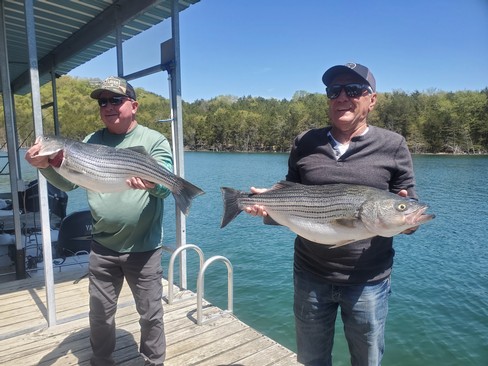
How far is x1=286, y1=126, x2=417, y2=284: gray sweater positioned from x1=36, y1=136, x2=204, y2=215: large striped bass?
1326 mm

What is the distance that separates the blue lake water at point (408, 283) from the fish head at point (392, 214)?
17.1 feet

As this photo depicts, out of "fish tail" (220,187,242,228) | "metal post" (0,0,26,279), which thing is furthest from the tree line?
"fish tail" (220,187,242,228)

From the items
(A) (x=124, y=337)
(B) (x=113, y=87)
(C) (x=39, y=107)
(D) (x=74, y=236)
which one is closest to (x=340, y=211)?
(B) (x=113, y=87)

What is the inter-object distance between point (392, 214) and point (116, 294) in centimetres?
242

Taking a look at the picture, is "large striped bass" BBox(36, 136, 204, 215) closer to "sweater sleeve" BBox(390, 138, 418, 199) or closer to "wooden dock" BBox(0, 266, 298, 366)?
"sweater sleeve" BBox(390, 138, 418, 199)

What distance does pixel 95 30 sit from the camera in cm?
614

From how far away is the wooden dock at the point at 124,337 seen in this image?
3.67 m

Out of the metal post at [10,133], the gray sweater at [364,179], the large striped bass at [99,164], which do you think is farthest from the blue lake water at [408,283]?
the large striped bass at [99,164]

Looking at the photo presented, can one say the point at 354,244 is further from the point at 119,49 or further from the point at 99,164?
the point at 119,49

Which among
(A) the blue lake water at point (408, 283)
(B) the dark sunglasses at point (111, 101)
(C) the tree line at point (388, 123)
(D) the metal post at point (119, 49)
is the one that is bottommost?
(A) the blue lake water at point (408, 283)

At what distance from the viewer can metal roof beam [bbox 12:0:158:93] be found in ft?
16.8

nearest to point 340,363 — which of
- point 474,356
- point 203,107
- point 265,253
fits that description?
point 474,356

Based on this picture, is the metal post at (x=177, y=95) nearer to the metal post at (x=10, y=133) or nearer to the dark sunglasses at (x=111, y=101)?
the dark sunglasses at (x=111, y=101)

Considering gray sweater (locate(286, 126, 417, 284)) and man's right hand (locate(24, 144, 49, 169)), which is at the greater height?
man's right hand (locate(24, 144, 49, 169))
